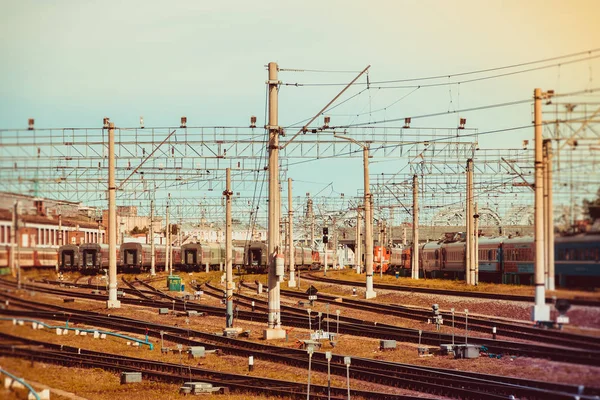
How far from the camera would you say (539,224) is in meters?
9.65

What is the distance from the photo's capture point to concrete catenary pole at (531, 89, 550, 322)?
9.28m

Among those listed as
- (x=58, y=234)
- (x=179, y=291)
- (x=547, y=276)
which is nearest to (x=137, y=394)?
(x=58, y=234)

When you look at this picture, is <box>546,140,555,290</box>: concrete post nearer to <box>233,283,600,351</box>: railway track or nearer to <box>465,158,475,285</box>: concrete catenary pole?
<box>233,283,600,351</box>: railway track

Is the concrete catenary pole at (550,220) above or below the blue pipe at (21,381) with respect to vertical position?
above

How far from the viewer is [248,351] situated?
32.3 meters

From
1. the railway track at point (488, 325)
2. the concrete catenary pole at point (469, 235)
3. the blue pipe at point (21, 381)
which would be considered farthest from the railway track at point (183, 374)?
the concrete catenary pole at point (469, 235)

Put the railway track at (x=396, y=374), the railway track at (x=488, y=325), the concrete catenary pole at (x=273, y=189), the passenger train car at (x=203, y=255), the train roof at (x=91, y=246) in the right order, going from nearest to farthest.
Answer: the railway track at (x=488, y=325), the railway track at (x=396, y=374), the concrete catenary pole at (x=273, y=189), the train roof at (x=91, y=246), the passenger train car at (x=203, y=255)

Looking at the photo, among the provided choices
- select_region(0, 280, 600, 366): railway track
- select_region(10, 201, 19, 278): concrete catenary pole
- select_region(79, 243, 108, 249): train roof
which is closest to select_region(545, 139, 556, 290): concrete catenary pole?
select_region(0, 280, 600, 366): railway track

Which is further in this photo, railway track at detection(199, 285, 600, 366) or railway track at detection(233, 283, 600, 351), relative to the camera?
railway track at detection(199, 285, 600, 366)

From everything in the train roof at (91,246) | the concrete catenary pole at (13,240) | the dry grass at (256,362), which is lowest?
the dry grass at (256,362)

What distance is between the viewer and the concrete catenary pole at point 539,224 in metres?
9.28

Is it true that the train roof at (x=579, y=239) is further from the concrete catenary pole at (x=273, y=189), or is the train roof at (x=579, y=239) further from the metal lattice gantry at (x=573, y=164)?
the concrete catenary pole at (x=273, y=189)

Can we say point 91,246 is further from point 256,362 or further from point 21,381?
point 21,381

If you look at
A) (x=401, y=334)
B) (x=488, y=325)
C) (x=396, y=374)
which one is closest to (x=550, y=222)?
(x=396, y=374)
